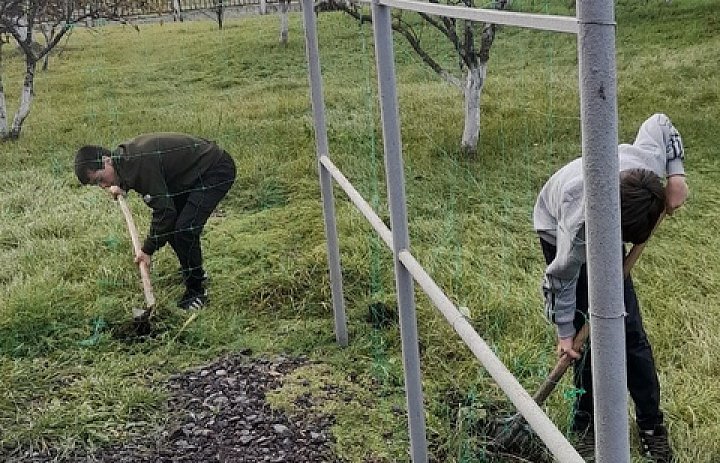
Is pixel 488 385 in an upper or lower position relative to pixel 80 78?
lower

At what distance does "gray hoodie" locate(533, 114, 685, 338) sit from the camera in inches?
78.7

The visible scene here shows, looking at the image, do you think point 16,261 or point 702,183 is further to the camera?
point 702,183

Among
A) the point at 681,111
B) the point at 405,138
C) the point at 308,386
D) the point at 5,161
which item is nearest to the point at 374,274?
the point at 308,386

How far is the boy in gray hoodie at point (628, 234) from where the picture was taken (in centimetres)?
198

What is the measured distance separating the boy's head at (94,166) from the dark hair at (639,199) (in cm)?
285

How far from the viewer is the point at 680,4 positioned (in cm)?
1003

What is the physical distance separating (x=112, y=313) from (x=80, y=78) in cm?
695

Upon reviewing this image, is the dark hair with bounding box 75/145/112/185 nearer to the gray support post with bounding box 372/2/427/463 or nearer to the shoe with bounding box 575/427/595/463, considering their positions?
the gray support post with bounding box 372/2/427/463

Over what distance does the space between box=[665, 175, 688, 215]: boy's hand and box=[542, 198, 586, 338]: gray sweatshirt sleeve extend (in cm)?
28

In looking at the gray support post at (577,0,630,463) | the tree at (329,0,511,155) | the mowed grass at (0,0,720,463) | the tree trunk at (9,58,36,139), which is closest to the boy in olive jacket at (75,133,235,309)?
the mowed grass at (0,0,720,463)

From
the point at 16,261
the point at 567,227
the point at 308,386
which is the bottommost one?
the point at 308,386

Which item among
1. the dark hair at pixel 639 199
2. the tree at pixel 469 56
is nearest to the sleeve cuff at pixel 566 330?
the dark hair at pixel 639 199

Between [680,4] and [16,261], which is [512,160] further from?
[680,4]

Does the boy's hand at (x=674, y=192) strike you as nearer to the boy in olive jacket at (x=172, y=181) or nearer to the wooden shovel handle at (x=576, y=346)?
the wooden shovel handle at (x=576, y=346)
